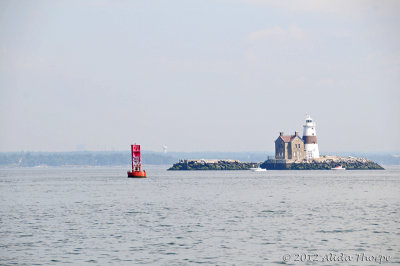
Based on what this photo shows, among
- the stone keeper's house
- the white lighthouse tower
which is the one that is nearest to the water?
the white lighthouse tower

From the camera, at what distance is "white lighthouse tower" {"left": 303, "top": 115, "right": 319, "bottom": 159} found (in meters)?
173

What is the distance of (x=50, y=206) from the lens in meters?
57.3

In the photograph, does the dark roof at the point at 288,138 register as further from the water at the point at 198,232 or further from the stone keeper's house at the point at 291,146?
the water at the point at 198,232

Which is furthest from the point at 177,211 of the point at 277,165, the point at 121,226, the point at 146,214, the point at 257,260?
the point at 277,165

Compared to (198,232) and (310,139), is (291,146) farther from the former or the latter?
(198,232)

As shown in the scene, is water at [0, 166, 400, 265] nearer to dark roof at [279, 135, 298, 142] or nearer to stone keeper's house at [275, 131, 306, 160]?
stone keeper's house at [275, 131, 306, 160]

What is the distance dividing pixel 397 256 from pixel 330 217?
1639 cm

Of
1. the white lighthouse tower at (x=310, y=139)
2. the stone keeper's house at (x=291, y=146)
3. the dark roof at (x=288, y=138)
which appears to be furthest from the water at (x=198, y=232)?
the dark roof at (x=288, y=138)

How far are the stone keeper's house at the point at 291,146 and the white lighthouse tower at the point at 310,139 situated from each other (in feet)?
4.92

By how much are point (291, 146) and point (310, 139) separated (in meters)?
5.78

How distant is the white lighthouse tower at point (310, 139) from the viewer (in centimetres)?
17312

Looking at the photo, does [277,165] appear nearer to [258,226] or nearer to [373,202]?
[373,202]

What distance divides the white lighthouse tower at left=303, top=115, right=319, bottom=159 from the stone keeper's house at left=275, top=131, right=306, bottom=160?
150cm

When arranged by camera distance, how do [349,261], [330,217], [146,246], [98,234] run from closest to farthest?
[349,261] → [146,246] → [98,234] → [330,217]
